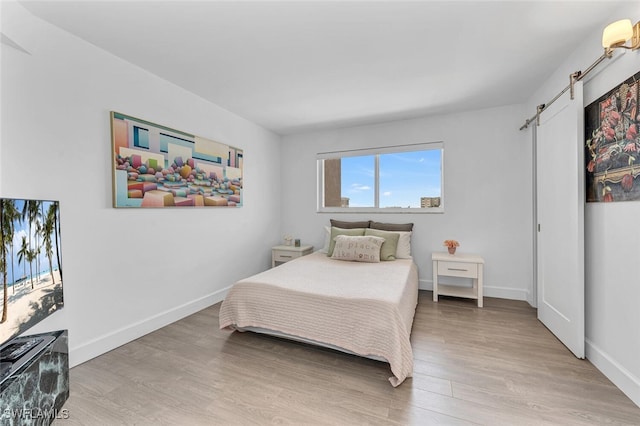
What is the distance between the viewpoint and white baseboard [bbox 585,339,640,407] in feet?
5.34

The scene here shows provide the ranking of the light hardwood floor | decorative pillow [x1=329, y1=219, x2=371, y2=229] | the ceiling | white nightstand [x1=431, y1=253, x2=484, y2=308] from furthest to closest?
decorative pillow [x1=329, y1=219, x2=371, y2=229]
white nightstand [x1=431, y1=253, x2=484, y2=308]
the ceiling
the light hardwood floor

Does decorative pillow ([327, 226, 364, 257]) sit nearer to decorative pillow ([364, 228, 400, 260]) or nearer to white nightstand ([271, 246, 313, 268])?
decorative pillow ([364, 228, 400, 260])

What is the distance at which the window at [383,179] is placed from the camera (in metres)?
3.93

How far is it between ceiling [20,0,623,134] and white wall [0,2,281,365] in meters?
0.20

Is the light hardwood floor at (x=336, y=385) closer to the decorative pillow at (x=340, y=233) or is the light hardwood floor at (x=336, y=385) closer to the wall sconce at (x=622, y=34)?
the decorative pillow at (x=340, y=233)

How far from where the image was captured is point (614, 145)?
6.04ft

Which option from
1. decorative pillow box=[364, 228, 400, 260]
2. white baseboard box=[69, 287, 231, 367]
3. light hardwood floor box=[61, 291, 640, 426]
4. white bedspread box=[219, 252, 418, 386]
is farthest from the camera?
decorative pillow box=[364, 228, 400, 260]

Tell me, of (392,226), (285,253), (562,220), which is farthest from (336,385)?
(285,253)

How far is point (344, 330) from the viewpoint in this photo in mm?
2037

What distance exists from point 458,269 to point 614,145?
1902 millimetres

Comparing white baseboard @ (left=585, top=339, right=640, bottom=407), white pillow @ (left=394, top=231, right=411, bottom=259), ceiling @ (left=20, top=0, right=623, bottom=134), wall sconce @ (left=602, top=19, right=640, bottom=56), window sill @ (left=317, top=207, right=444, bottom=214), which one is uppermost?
ceiling @ (left=20, top=0, right=623, bottom=134)

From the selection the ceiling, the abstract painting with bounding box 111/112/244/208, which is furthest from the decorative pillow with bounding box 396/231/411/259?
the abstract painting with bounding box 111/112/244/208

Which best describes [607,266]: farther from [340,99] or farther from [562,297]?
[340,99]

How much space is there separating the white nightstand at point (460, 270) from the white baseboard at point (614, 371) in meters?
1.17
